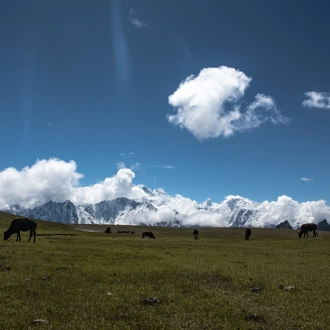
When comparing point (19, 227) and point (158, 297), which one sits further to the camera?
point (19, 227)

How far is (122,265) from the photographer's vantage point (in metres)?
23.8

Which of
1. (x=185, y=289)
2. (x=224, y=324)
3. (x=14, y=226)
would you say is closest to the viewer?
(x=224, y=324)

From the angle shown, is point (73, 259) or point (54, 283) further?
point (73, 259)

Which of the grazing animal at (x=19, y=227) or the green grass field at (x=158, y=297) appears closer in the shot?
the green grass field at (x=158, y=297)

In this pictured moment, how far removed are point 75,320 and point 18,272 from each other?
30.9 feet

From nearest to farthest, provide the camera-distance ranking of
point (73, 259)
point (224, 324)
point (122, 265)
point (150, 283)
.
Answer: point (224, 324) < point (150, 283) < point (122, 265) < point (73, 259)

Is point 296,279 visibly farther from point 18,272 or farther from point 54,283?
point 18,272

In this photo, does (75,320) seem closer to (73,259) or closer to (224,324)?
(224,324)

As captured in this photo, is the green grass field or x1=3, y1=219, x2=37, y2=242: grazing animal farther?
x1=3, y1=219, x2=37, y2=242: grazing animal

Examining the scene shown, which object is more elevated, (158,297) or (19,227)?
(19,227)

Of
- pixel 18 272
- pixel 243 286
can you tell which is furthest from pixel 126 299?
pixel 18 272

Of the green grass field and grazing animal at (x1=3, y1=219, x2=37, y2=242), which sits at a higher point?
grazing animal at (x1=3, y1=219, x2=37, y2=242)

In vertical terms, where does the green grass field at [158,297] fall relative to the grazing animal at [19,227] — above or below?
below

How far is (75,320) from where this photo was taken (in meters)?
11.9
